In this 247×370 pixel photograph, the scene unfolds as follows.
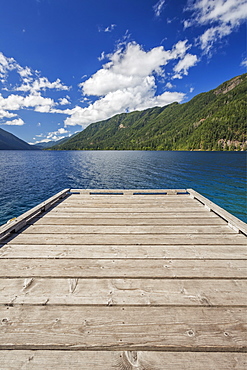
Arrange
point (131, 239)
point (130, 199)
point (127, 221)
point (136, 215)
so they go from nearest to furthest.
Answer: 1. point (131, 239)
2. point (127, 221)
3. point (136, 215)
4. point (130, 199)

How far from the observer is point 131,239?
360 centimetres

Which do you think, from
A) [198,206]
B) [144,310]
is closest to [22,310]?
[144,310]

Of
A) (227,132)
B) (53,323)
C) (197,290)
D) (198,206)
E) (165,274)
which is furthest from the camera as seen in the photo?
(227,132)

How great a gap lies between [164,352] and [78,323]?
3.07ft

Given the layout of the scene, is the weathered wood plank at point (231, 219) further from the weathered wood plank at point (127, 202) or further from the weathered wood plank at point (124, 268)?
the weathered wood plank at point (124, 268)

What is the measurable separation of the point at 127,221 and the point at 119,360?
3.06m

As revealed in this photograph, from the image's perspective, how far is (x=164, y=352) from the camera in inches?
61.9

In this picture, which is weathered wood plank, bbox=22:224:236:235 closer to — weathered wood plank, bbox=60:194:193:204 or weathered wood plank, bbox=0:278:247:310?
weathered wood plank, bbox=0:278:247:310

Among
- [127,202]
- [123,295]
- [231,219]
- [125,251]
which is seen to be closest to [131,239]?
[125,251]

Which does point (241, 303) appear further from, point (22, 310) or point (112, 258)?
point (22, 310)

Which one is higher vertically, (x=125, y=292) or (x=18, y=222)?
(x=18, y=222)

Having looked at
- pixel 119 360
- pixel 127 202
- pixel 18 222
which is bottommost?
pixel 119 360

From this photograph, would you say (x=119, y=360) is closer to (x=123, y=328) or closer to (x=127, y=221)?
(x=123, y=328)

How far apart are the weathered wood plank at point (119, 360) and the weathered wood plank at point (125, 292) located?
1.63 feet
